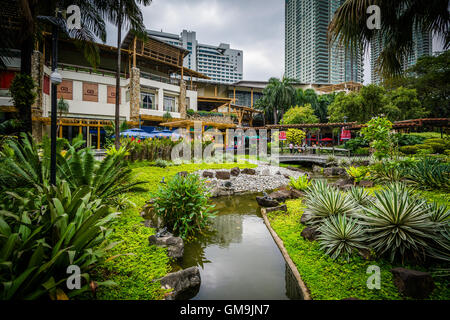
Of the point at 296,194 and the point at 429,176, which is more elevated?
the point at 429,176

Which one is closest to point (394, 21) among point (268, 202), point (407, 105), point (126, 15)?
point (268, 202)

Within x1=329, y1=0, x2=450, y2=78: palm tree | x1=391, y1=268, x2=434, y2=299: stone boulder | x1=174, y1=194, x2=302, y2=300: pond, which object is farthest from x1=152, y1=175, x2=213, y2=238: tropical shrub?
x1=329, y1=0, x2=450, y2=78: palm tree

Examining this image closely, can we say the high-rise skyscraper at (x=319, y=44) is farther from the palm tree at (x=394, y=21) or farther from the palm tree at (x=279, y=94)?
the palm tree at (x=279, y=94)

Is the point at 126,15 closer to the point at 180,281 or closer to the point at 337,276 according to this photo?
the point at 180,281

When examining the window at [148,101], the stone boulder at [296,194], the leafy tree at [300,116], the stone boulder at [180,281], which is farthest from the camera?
the leafy tree at [300,116]

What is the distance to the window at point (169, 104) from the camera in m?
26.8

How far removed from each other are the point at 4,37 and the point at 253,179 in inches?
457

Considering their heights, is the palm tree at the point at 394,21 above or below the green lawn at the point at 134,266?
above

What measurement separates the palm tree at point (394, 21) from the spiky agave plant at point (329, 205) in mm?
3323

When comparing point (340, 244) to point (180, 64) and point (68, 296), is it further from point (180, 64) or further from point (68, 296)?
point (180, 64)

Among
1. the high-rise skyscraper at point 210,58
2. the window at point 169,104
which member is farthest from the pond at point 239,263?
the high-rise skyscraper at point 210,58

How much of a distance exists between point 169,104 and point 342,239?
26553mm

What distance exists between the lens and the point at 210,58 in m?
97.7

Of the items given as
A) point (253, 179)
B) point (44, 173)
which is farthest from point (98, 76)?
point (44, 173)
